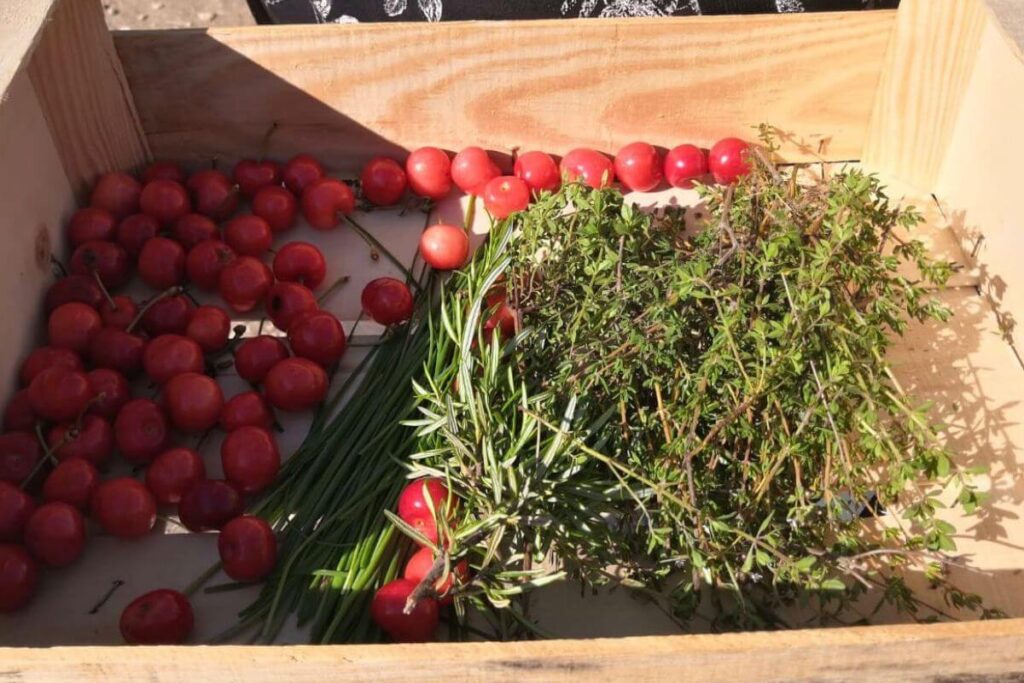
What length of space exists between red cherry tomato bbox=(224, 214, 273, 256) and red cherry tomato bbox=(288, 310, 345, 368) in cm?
27

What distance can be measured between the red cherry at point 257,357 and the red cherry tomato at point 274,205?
361 mm

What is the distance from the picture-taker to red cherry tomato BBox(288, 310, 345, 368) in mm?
1738

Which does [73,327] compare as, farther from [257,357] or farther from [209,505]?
[209,505]

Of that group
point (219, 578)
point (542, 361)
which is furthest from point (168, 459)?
point (542, 361)

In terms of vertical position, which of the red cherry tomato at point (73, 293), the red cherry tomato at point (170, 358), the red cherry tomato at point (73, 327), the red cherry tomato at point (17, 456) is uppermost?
the red cherry tomato at point (73, 293)

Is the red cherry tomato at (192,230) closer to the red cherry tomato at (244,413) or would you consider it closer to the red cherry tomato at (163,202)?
the red cherry tomato at (163,202)

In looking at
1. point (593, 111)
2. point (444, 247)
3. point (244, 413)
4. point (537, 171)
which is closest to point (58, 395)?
point (244, 413)

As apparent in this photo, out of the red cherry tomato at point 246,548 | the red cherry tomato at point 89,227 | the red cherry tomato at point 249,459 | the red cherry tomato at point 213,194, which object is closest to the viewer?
the red cherry tomato at point 246,548

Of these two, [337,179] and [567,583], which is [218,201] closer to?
[337,179]

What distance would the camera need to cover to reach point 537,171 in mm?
2027

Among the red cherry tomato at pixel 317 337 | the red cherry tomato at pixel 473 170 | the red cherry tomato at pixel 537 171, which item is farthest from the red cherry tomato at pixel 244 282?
the red cherry tomato at pixel 537 171

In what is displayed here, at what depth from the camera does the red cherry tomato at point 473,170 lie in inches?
80.4

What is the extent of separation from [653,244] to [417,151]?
2.22ft

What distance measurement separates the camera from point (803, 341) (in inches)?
50.4
